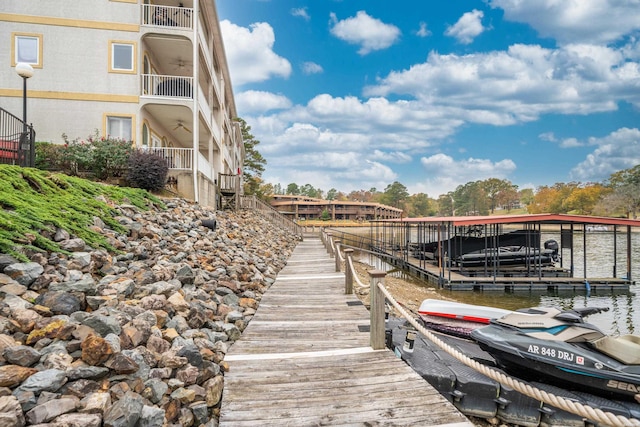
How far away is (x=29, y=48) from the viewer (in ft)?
44.7

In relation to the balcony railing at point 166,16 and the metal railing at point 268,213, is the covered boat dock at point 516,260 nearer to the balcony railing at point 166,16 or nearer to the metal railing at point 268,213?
the metal railing at point 268,213

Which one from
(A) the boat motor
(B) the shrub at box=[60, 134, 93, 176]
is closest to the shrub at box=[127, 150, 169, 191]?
(B) the shrub at box=[60, 134, 93, 176]

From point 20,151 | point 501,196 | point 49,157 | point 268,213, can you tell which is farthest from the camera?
point 501,196

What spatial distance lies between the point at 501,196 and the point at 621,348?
124m

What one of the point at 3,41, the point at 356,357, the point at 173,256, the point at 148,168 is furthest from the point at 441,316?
the point at 3,41

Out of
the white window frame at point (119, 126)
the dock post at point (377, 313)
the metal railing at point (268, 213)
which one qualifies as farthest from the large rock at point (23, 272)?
the metal railing at point (268, 213)

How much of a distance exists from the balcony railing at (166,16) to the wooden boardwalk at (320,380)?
48.7ft

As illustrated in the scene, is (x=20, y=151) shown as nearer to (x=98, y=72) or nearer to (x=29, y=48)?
(x=98, y=72)

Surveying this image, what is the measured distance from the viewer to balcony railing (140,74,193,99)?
46.7ft

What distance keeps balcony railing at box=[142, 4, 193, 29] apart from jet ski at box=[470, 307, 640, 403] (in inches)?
657

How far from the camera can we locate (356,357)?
13.6 ft

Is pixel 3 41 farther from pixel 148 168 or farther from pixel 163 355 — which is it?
pixel 163 355

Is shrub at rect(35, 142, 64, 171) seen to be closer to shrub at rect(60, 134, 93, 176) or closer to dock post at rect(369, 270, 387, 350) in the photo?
shrub at rect(60, 134, 93, 176)

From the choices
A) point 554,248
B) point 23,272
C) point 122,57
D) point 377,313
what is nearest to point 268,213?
point 122,57
